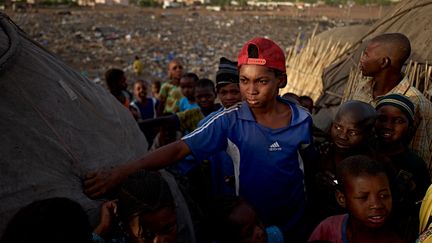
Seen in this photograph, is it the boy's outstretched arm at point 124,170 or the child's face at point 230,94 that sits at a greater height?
the child's face at point 230,94

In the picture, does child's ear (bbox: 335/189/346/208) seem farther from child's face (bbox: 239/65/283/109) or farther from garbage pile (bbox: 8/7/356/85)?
garbage pile (bbox: 8/7/356/85)

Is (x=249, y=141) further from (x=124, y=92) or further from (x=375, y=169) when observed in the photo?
(x=124, y=92)

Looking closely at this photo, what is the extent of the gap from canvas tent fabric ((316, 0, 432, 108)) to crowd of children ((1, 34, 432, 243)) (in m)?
1.80

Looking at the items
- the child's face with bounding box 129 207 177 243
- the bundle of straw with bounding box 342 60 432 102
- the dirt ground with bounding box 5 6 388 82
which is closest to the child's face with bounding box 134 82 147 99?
the bundle of straw with bounding box 342 60 432 102

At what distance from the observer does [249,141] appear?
1934 millimetres

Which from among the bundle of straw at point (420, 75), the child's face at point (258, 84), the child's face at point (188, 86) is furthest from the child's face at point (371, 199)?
the child's face at point (188, 86)

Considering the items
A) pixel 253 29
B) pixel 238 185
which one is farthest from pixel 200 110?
pixel 253 29

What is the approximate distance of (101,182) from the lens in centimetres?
166

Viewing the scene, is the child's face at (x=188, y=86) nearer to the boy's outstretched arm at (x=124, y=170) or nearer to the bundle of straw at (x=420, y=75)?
the bundle of straw at (x=420, y=75)

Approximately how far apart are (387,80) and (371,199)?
1375 mm

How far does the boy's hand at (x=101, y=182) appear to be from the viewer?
64.1 inches

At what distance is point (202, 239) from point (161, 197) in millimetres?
537

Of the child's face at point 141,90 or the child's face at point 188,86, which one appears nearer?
the child's face at point 188,86

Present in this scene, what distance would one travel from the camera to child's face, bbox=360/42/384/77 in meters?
2.77
